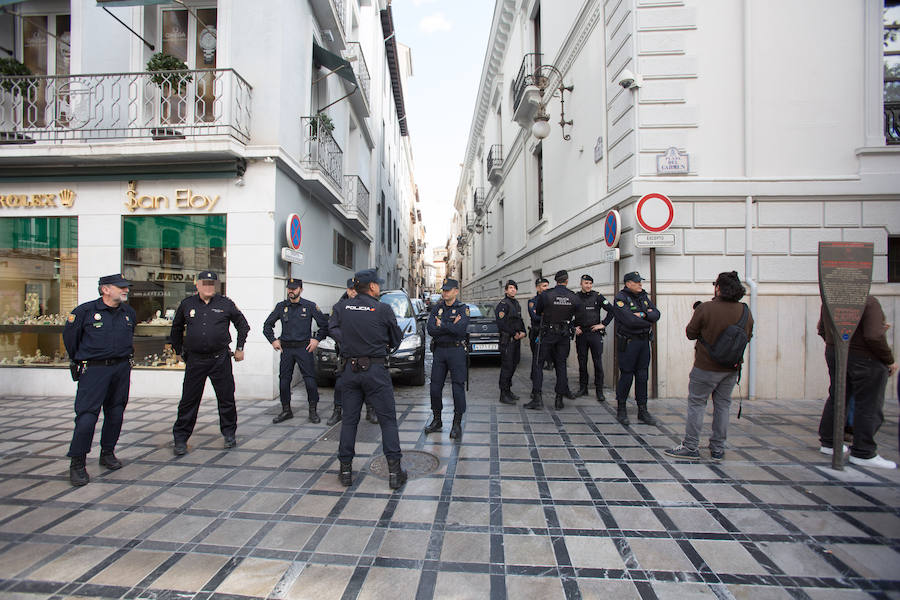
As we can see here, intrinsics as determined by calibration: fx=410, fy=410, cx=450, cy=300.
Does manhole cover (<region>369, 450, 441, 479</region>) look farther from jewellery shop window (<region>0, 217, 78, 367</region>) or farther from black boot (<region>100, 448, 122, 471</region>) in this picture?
jewellery shop window (<region>0, 217, 78, 367</region>)

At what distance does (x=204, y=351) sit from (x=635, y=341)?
5395 millimetres

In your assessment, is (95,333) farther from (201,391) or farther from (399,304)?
(399,304)

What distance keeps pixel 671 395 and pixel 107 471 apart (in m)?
7.76

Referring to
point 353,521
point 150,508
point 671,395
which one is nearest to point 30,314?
point 150,508

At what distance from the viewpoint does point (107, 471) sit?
13.6 feet

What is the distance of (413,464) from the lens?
170 inches

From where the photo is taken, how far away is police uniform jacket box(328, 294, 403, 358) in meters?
3.82

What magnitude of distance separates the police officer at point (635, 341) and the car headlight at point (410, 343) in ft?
12.7

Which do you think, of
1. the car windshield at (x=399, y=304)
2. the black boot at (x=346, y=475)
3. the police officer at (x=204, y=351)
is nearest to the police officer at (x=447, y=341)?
the black boot at (x=346, y=475)

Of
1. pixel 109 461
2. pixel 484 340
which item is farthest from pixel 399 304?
pixel 109 461

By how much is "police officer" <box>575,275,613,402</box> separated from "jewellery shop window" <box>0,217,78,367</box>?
922cm

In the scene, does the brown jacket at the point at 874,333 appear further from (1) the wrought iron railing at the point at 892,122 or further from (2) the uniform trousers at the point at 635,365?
(1) the wrought iron railing at the point at 892,122

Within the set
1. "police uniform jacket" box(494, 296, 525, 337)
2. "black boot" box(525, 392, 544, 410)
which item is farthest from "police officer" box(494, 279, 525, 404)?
"black boot" box(525, 392, 544, 410)

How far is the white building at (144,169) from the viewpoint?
714 centimetres
